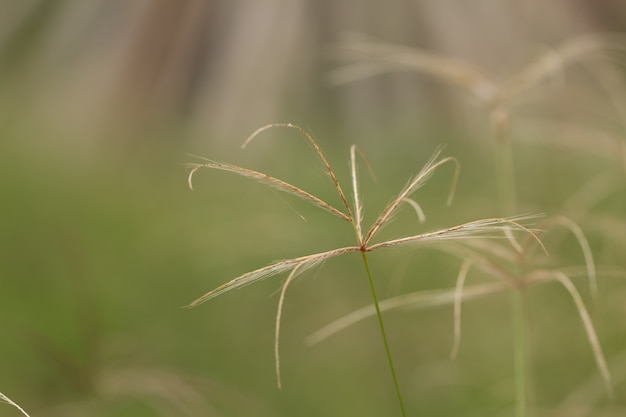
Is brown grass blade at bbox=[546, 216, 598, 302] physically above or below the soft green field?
above

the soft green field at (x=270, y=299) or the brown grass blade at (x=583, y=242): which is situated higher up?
the brown grass blade at (x=583, y=242)

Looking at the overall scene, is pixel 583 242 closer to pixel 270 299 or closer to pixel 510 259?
pixel 510 259

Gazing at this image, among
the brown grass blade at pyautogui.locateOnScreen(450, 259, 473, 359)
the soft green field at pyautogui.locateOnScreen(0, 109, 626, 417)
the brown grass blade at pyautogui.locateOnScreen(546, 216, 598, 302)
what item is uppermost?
the brown grass blade at pyautogui.locateOnScreen(546, 216, 598, 302)

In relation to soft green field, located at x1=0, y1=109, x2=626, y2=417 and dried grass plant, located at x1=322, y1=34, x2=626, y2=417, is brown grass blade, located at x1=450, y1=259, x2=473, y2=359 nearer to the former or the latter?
dried grass plant, located at x1=322, y1=34, x2=626, y2=417

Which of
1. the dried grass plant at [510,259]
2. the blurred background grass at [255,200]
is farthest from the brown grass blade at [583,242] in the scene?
the blurred background grass at [255,200]

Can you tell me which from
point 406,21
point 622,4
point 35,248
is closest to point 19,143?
point 35,248

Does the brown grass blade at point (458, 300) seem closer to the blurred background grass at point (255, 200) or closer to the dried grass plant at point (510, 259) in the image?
the dried grass plant at point (510, 259)

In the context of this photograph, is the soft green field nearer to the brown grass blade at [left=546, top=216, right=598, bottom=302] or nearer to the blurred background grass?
the blurred background grass

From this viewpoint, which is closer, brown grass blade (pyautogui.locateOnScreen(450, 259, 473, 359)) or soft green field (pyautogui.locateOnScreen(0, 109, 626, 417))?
brown grass blade (pyautogui.locateOnScreen(450, 259, 473, 359))

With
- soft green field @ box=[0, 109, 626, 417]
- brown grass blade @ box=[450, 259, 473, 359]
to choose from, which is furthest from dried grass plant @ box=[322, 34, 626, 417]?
soft green field @ box=[0, 109, 626, 417]
